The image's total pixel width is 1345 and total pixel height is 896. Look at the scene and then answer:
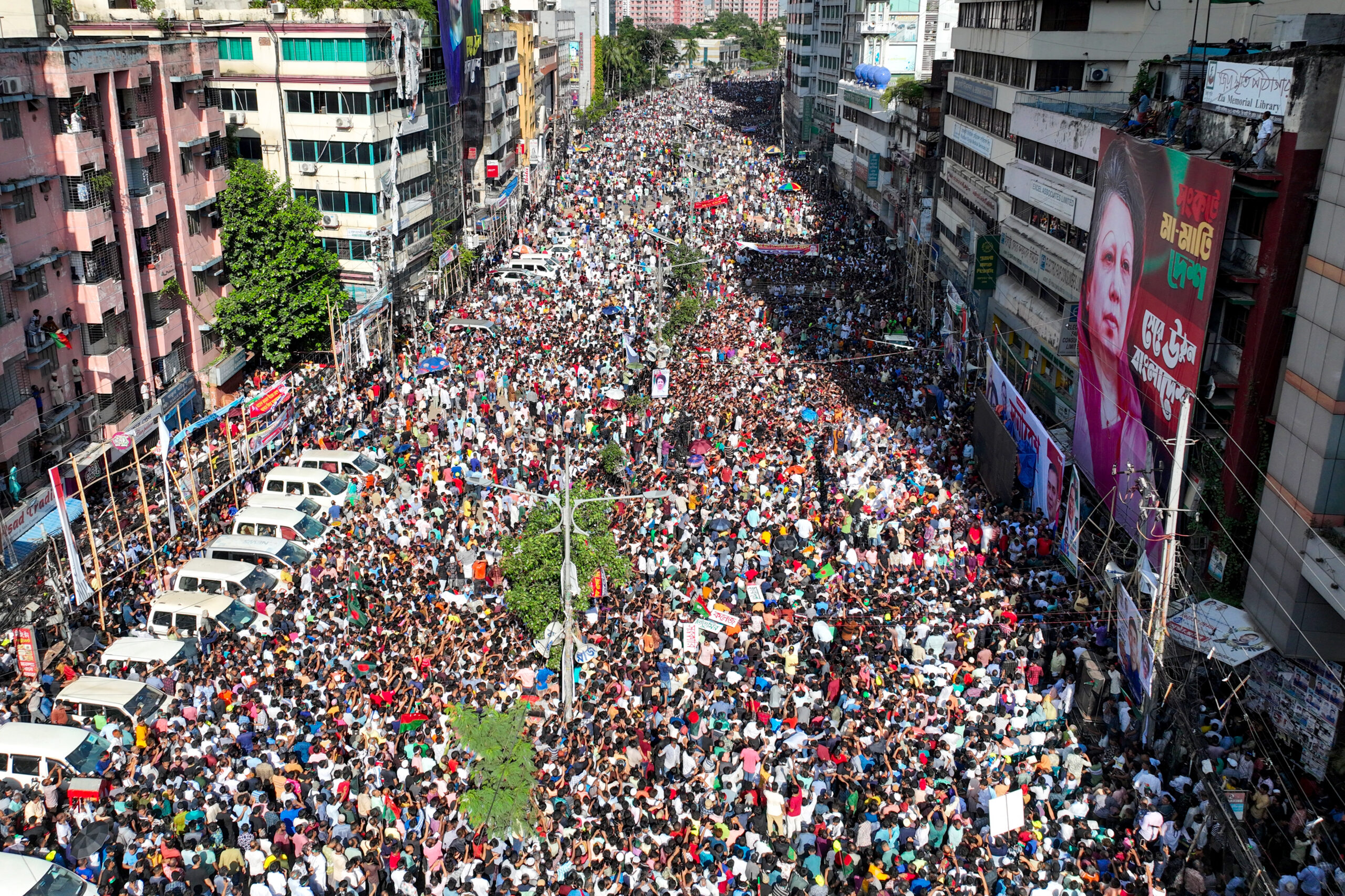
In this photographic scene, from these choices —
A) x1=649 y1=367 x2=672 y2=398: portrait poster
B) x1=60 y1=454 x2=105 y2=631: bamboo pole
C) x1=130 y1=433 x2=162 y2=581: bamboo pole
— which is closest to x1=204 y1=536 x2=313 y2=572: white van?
x1=130 y1=433 x2=162 y2=581: bamboo pole

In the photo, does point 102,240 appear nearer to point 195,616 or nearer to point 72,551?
point 72,551

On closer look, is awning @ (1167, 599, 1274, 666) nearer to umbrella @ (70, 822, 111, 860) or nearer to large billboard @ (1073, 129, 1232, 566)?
large billboard @ (1073, 129, 1232, 566)

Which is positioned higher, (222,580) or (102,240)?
(102,240)

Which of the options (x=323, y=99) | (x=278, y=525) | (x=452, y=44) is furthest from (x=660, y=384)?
(x=452, y=44)

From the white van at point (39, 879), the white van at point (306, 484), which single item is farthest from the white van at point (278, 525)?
the white van at point (39, 879)

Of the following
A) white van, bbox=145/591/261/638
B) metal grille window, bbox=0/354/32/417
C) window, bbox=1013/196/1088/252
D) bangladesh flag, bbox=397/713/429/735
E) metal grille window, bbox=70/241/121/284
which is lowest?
white van, bbox=145/591/261/638

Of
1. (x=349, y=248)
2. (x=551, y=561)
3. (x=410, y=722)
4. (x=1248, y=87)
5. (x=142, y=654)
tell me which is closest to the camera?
(x=410, y=722)

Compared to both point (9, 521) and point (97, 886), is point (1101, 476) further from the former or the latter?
point (9, 521)
